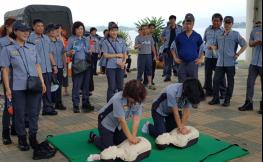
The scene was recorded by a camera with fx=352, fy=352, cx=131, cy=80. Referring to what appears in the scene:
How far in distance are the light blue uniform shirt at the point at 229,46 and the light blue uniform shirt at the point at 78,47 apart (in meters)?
2.79

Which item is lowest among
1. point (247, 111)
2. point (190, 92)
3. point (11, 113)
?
point (247, 111)

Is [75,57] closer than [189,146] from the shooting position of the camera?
No

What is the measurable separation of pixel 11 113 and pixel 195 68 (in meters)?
3.86

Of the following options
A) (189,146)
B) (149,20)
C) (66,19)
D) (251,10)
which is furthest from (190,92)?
(149,20)

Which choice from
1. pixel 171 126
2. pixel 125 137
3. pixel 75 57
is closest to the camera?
pixel 125 137

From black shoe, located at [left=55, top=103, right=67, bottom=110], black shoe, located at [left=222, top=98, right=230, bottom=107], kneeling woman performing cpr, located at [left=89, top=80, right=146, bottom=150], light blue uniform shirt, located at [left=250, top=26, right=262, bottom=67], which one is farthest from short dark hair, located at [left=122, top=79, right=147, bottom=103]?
black shoe, located at [left=222, top=98, right=230, bottom=107]

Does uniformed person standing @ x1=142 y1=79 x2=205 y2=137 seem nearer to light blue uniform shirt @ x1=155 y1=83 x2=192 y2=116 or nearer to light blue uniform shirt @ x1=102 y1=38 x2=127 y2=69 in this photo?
light blue uniform shirt @ x1=155 y1=83 x2=192 y2=116

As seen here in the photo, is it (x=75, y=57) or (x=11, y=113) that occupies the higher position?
(x=75, y=57)

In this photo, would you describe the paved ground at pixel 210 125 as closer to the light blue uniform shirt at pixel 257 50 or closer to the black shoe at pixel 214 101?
the black shoe at pixel 214 101

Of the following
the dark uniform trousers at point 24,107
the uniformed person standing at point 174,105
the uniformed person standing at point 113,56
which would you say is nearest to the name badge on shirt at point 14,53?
the dark uniform trousers at point 24,107

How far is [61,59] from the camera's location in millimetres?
7230

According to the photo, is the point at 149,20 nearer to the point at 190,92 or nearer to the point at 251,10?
the point at 251,10

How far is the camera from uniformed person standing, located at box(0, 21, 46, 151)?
4.40 m

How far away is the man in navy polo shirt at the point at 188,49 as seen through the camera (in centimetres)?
707
